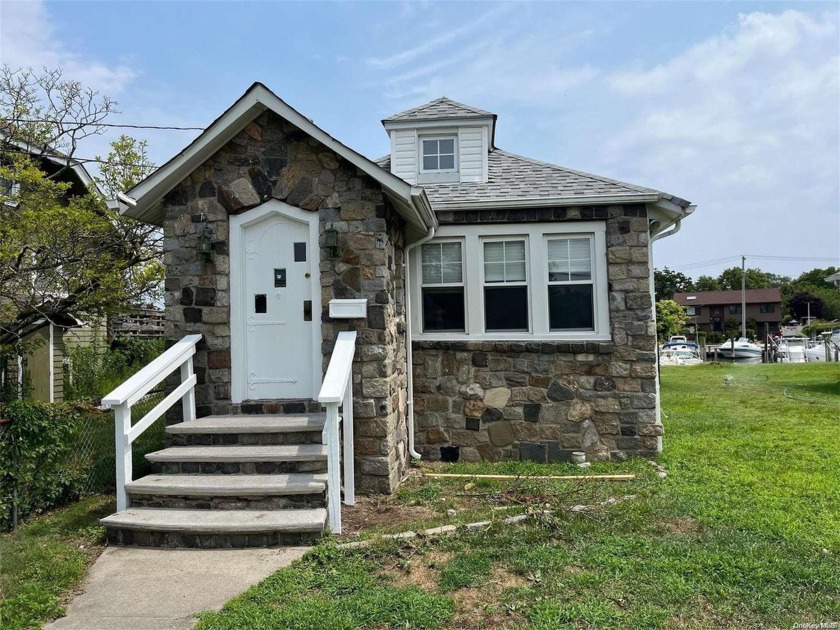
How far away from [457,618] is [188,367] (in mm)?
4110

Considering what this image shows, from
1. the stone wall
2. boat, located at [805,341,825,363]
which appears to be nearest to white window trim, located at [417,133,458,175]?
the stone wall

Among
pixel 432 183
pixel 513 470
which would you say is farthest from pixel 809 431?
pixel 432 183

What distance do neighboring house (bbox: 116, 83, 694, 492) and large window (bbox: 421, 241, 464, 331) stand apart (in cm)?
2

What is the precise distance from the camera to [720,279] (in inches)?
3034

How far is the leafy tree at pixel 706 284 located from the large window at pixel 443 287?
255ft

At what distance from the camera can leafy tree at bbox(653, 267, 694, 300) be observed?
66500mm

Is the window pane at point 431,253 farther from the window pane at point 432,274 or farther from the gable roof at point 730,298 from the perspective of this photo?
the gable roof at point 730,298

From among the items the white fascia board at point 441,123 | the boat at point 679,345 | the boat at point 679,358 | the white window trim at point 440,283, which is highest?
the white fascia board at point 441,123

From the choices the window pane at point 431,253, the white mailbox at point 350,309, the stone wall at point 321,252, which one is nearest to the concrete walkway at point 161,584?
the stone wall at point 321,252

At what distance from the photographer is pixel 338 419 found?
5.17 meters

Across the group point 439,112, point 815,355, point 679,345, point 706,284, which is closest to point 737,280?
point 706,284

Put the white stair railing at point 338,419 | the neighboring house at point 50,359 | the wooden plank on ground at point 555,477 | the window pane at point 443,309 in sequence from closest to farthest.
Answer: the white stair railing at point 338,419
the wooden plank on ground at point 555,477
the window pane at point 443,309
the neighboring house at point 50,359

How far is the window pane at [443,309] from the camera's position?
8055 mm

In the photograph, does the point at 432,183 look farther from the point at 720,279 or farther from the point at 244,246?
the point at 720,279
